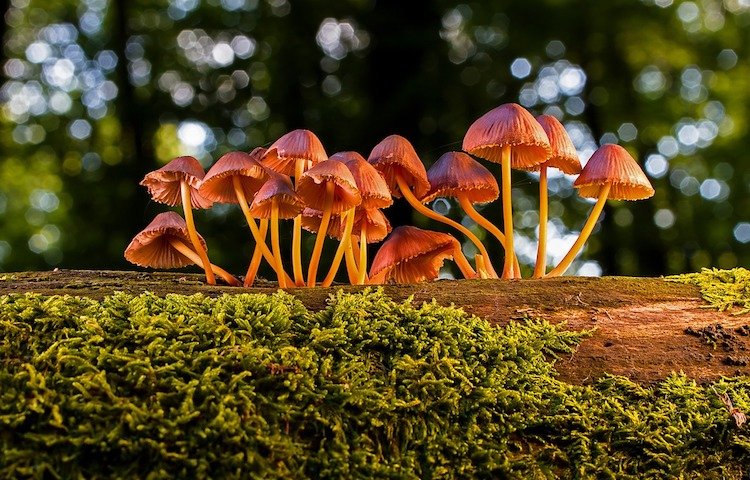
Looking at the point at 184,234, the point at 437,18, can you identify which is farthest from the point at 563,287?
the point at 437,18

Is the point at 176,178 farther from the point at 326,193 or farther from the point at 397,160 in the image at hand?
the point at 397,160

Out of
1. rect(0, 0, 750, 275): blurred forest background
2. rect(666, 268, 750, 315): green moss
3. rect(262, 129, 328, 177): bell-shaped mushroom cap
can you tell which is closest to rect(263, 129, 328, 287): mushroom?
rect(262, 129, 328, 177): bell-shaped mushroom cap

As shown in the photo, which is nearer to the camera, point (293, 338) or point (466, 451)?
point (466, 451)

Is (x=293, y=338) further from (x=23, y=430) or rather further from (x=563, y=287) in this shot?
(x=563, y=287)

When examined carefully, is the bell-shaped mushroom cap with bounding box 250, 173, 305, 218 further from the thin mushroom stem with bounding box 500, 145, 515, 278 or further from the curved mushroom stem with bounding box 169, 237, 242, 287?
the thin mushroom stem with bounding box 500, 145, 515, 278

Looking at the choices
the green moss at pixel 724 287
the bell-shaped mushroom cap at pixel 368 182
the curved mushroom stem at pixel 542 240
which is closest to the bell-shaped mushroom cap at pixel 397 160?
the bell-shaped mushroom cap at pixel 368 182

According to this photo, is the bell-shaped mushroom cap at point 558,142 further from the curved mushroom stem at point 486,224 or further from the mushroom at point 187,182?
the mushroom at point 187,182

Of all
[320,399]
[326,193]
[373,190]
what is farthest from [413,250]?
[320,399]
